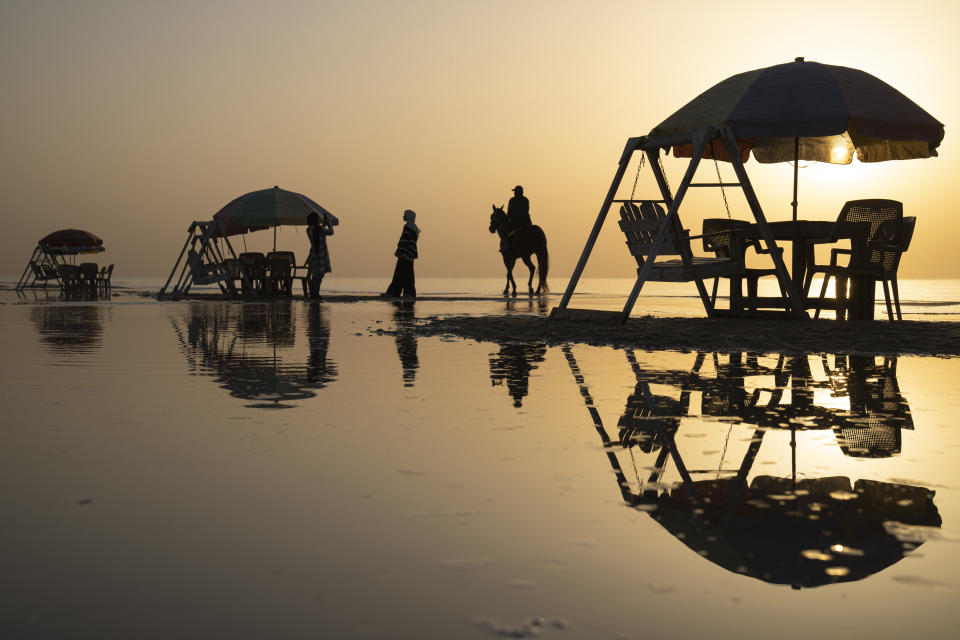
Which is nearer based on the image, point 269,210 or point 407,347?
point 407,347

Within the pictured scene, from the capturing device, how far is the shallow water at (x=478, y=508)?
235 centimetres

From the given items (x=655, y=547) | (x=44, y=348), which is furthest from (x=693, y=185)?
(x=655, y=547)

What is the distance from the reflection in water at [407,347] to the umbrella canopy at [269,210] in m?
9.52

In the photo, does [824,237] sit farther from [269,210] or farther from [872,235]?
[269,210]

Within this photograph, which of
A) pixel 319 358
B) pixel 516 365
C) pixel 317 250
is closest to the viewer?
pixel 516 365

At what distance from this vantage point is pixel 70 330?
13.2 m

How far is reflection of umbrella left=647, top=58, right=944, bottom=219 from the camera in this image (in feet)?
38.6

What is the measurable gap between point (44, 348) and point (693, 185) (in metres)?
7.61

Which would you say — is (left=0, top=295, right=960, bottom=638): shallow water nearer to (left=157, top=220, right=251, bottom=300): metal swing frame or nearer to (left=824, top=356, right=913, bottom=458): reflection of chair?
(left=824, top=356, right=913, bottom=458): reflection of chair

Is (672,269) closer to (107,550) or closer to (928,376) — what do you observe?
(928,376)

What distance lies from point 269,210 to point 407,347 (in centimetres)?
1686

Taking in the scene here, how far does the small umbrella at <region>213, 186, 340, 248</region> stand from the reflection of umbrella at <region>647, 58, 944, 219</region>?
15.0 meters

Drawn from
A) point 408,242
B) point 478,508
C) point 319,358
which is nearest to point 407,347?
point 319,358

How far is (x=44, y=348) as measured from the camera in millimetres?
10156
